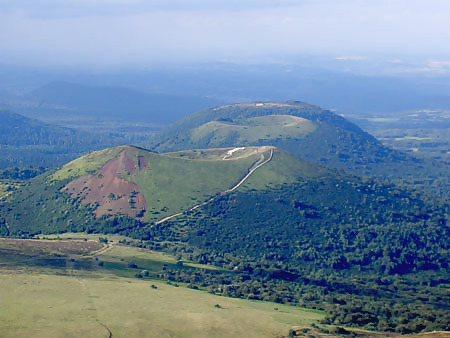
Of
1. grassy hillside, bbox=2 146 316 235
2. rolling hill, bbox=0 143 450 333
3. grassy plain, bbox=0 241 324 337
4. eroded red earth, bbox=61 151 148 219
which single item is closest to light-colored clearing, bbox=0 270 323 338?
grassy plain, bbox=0 241 324 337

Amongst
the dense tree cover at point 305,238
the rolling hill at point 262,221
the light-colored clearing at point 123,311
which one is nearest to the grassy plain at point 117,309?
the light-colored clearing at point 123,311

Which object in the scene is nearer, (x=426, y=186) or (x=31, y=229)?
(x=31, y=229)

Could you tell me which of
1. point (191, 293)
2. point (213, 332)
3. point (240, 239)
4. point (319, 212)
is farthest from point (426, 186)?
point (213, 332)

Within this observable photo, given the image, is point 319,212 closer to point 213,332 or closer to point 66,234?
point 66,234

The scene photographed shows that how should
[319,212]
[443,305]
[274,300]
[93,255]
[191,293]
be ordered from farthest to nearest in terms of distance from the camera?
[319,212] < [93,255] < [443,305] < [274,300] < [191,293]

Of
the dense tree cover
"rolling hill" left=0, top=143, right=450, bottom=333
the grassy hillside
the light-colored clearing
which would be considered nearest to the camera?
the light-colored clearing

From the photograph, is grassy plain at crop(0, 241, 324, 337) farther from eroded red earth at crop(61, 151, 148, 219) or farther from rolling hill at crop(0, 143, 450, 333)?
eroded red earth at crop(61, 151, 148, 219)

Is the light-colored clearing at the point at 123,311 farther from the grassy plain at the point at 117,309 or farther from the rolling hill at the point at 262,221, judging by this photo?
the rolling hill at the point at 262,221
